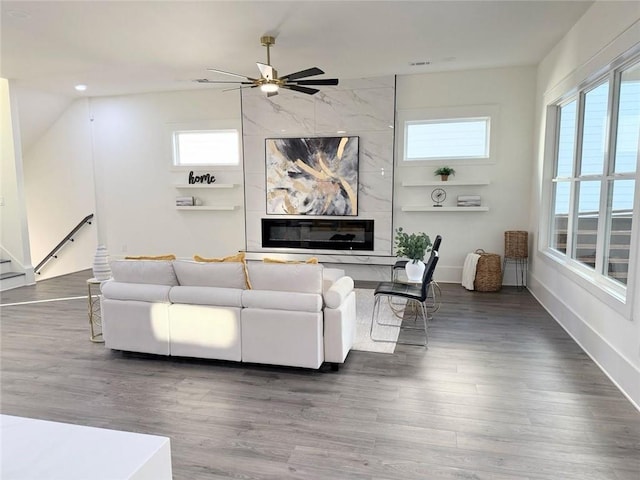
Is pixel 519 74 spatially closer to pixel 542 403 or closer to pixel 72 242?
pixel 542 403

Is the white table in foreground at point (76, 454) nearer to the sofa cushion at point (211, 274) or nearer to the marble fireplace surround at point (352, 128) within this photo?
the sofa cushion at point (211, 274)

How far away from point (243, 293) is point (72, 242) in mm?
6342

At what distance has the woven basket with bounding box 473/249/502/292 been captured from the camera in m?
5.96

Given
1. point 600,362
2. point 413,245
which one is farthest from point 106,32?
point 600,362

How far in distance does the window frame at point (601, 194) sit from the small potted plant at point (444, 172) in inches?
51.2

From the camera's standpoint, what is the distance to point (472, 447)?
2.39 m

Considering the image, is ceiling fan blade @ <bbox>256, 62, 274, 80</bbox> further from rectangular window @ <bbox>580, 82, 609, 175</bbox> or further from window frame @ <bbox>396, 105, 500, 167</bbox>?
rectangular window @ <bbox>580, 82, 609, 175</bbox>

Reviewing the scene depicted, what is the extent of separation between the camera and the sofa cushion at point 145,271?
364 centimetres

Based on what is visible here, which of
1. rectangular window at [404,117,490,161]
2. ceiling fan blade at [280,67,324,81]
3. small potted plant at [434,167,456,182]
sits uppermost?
ceiling fan blade at [280,67,324,81]

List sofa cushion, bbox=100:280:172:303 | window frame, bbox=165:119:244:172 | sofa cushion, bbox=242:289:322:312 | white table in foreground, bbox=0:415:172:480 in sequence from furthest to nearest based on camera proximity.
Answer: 1. window frame, bbox=165:119:244:172
2. sofa cushion, bbox=100:280:172:303
3. sofa cushion, bbox=242:289:322:312
4. white table in foreground, bbox=0:415:172:480

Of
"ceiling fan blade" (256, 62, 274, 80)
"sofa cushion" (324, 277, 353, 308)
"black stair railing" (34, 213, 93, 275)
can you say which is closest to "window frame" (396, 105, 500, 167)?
"ceiling fan blade" (256, 62, 274, 80)

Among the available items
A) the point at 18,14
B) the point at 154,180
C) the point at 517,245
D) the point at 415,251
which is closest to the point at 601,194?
the point at 415,251

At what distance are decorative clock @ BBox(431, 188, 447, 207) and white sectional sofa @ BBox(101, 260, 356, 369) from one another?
11.0 feet

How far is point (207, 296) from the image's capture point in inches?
137
